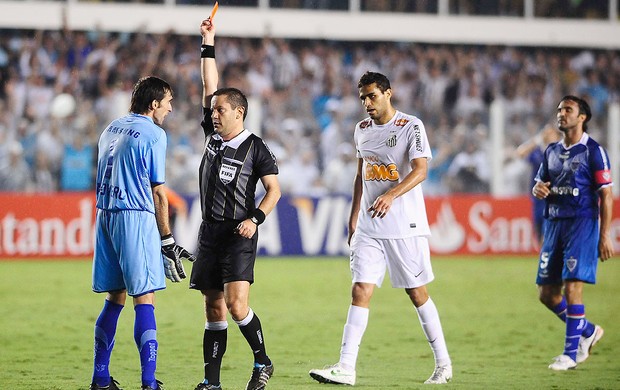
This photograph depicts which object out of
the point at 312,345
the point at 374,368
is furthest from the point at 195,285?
the point at 312,345

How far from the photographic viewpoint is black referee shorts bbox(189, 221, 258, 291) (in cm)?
738

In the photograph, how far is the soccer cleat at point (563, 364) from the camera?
902 cm

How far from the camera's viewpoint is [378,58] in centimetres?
2756

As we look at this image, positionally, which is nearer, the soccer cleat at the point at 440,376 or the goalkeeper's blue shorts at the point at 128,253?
the goalkeeper's blue shorts at the point at 128,253

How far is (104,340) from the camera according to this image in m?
7.31

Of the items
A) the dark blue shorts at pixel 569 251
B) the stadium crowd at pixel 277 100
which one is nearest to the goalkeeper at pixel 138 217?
the dark blue shorts at pixel 569 251

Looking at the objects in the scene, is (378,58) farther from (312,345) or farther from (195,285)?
(195,285)

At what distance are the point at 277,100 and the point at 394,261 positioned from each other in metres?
13.6

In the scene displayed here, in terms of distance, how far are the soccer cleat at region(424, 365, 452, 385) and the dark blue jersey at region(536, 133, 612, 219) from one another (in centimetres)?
200

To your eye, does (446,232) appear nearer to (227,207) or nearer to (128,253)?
(227,207)

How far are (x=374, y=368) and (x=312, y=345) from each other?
1.51 meters

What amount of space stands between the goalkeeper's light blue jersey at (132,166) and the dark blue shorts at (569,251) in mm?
3893

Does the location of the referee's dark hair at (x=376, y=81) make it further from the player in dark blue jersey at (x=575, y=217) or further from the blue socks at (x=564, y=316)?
the blue socks at (x=564, y=316)

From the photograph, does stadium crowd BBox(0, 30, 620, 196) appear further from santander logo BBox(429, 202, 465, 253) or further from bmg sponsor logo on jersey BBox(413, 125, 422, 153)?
bmg sponsor logo on jersey BBox(413, 125, 422, 153)
